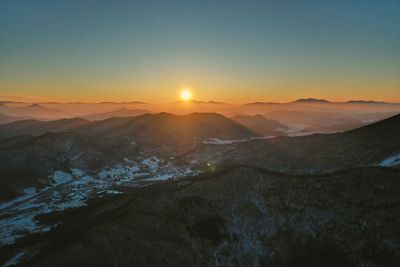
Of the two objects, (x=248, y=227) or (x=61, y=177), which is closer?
(x=248, y=227)

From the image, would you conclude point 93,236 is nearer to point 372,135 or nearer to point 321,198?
point 321,198

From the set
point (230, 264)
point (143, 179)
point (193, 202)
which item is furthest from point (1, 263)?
point (143, 179)

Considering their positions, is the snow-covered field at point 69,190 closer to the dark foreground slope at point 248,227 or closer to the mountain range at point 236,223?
the mountain range at point 236,223

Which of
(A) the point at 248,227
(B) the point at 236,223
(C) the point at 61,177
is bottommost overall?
(C) the point at 61,177

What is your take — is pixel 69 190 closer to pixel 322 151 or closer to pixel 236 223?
pixel 236 223

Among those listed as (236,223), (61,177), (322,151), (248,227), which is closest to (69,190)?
(61,177)

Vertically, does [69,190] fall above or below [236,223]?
below

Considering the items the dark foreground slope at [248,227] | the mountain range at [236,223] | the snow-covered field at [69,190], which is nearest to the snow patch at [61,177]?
the snow-covered field at [69,190]
